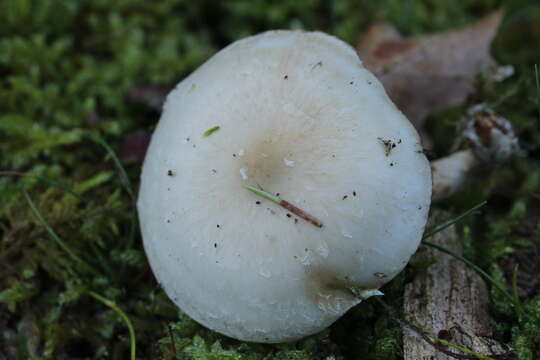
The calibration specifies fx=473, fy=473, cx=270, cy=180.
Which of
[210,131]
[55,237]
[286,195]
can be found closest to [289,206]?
[286,195]

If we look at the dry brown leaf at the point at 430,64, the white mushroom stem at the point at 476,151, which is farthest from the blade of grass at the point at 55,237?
the dry brown leaf at the point at 430,64

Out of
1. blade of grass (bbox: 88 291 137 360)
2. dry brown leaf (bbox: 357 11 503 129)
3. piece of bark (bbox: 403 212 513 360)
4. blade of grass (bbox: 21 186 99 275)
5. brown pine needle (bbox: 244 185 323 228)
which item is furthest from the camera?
dry brown leaf (bbox: 357 11 503 129)

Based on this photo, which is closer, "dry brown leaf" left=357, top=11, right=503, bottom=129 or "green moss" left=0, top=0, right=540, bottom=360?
"green moss" left=0, top=0, right=540, bottom=360

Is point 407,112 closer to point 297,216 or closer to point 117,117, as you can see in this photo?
point 297,216

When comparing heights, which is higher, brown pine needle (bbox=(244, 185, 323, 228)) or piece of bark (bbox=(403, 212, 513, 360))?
brown pine needle (bbox=(244, 185, 323, 228))

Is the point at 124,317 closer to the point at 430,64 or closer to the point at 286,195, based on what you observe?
the point at 286,195

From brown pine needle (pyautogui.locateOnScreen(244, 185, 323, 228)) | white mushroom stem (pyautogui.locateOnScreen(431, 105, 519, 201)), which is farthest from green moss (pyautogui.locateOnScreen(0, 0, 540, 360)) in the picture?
brown pine needle (pyautogui.locateOnScreen(244, 185, 323, 228))

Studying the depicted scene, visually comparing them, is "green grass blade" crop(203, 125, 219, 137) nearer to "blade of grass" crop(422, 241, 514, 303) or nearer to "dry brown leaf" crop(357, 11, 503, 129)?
"blade of grass" crop(422, 241, 514, 303)

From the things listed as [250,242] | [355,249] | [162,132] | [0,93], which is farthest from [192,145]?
[0,93]

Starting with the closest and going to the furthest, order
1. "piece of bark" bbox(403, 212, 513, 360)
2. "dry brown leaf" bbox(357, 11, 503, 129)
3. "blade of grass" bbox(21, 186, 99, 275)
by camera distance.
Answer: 1. "piece of bark" bbox(403, 212, 513, 360)
2. "blade of grass" bbox(21, 186, 99, 275)
3. "dry brown leaf" bbox(357, 11, 503, 129)
